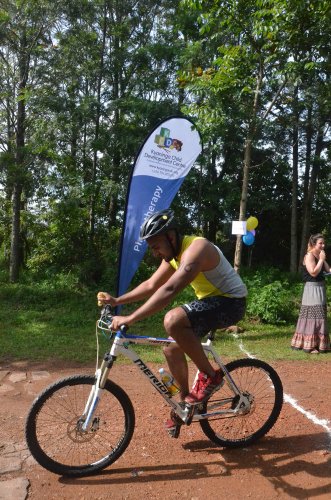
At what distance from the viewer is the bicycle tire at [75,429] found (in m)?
3.15

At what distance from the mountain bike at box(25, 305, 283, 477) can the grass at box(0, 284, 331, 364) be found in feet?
9.06

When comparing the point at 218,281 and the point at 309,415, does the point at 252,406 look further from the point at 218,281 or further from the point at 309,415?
the point at 218,281

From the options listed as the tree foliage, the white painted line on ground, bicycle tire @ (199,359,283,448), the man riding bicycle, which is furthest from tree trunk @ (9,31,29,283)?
bicycle tire @ (199,359,283,448)

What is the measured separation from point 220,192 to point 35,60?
7287 mm

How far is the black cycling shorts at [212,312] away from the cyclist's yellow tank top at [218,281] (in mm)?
50

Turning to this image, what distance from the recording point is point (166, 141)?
315 inches

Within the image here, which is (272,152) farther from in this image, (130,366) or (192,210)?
(130,366)

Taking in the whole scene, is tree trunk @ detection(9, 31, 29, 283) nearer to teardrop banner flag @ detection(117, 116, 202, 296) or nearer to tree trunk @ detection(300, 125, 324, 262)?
teardrop banner flag @ detection(117, 116, 202, 296)

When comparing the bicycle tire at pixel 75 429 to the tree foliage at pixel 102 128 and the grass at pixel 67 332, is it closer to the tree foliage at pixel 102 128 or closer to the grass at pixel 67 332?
the grass at pixel 67 332

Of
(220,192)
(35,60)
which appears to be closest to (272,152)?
(220,192)

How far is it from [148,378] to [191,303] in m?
0.66

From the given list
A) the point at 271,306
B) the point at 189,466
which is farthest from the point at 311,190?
the point at 189,466

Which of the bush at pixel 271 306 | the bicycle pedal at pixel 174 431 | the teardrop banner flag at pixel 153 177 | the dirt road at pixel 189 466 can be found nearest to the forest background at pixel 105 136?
the bush at pixel 271 306

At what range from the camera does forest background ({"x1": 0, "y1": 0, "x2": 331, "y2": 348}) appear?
12.0 m
